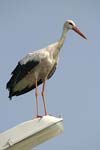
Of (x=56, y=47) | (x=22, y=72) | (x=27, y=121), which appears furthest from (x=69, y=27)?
(x=27, y=121)

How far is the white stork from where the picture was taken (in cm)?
959

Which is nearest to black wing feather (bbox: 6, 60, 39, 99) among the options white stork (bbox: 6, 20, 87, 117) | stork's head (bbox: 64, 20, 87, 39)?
white stork (bbox: 6, 20, 87, 117)

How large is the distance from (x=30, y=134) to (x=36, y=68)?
7.27ft

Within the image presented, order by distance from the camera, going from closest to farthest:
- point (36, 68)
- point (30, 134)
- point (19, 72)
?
point (30, 134), point (36, 68), point (19, 72)

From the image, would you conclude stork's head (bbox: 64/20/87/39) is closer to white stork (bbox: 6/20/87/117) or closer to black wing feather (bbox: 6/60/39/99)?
white stork (bbox: 6/20/87/117)

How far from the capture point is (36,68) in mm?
9648

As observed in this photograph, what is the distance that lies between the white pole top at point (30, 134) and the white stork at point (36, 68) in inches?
77.9

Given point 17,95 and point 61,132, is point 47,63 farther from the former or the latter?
point 61,132

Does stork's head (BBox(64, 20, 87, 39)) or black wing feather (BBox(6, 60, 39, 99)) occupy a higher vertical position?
stork's head (BBox(64, 20, 87, 39))

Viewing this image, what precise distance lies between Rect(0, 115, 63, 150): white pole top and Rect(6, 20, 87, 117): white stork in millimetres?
1978

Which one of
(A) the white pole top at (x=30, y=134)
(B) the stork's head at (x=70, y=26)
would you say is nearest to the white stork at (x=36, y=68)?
(B) the stork's head at (x=70, y=26)

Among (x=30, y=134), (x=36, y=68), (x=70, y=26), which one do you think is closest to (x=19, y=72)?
(x=36, y=68)

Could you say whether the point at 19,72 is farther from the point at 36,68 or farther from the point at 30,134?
the point at 30,134

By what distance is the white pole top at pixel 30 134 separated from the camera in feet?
24.6
